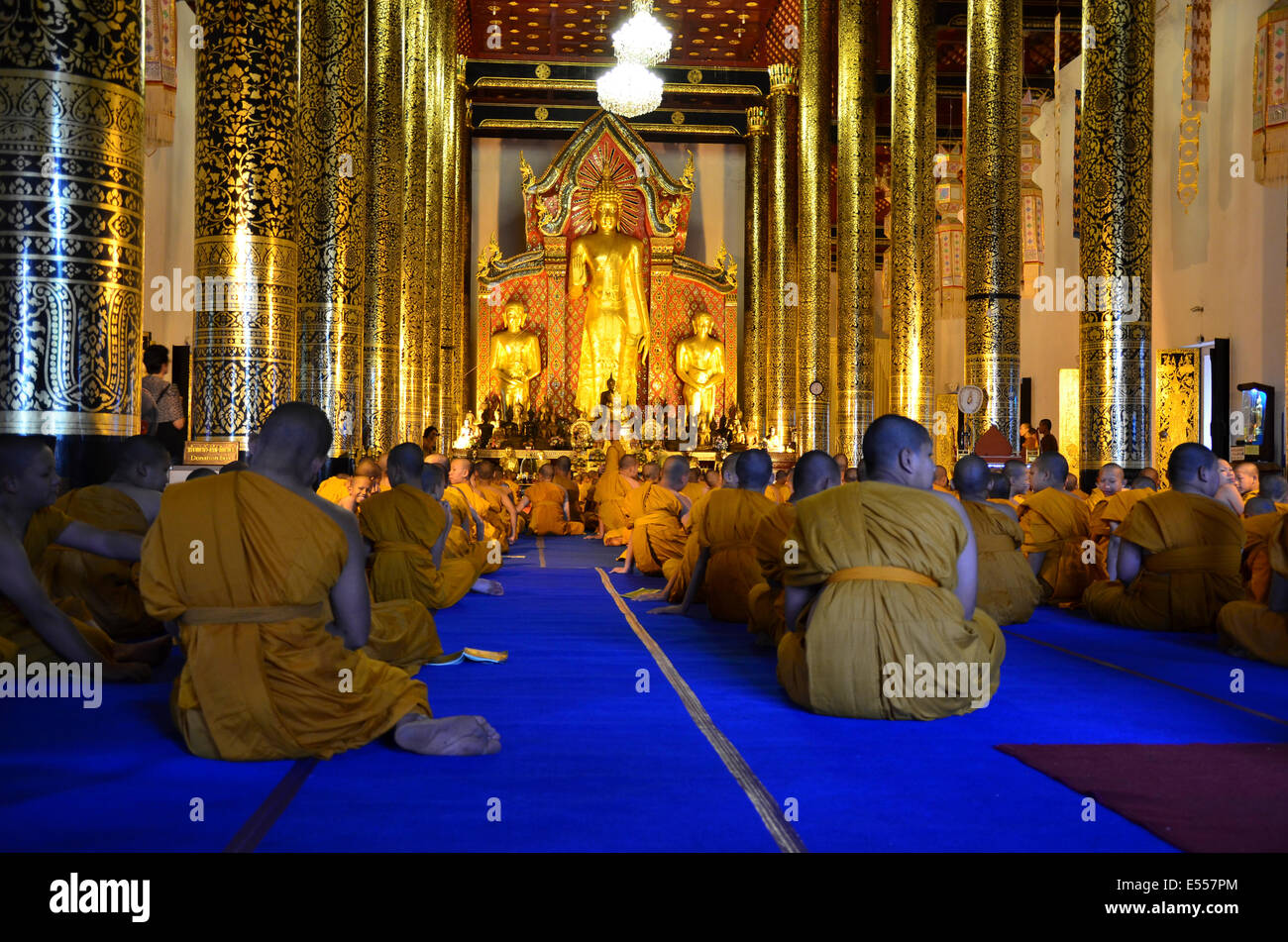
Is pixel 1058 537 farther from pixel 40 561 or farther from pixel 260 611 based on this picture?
pixel 40 561

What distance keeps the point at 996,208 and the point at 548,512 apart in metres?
6.51

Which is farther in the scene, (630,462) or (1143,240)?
(630,462)

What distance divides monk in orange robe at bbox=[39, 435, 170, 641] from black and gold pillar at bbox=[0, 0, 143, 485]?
0.41 ft

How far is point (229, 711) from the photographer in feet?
12.0

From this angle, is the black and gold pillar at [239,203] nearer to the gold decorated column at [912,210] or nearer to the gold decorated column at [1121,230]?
the gold decorated column at [1121,230]

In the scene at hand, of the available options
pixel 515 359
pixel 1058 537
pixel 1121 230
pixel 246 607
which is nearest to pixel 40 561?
pixel 246 607

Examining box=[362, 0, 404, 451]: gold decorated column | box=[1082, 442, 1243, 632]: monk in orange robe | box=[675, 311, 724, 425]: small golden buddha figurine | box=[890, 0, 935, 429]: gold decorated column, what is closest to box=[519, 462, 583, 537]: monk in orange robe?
box=[362, 0, 404, 451]: gold decorated column

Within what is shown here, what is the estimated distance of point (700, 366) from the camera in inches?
886

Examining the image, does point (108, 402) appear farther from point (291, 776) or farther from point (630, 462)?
point (630, 462)

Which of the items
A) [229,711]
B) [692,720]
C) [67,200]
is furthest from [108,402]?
[692,720]

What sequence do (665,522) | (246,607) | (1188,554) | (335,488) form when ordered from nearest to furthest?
(246,607), (1188,554), (335,488), (665,522)

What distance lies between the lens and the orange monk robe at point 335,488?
9.08 m

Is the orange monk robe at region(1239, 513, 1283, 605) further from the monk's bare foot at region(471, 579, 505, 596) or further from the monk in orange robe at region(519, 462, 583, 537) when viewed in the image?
the monk in orange robe at region(519, 462, 583, 537)
